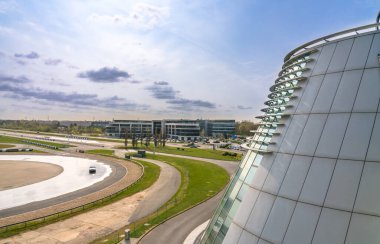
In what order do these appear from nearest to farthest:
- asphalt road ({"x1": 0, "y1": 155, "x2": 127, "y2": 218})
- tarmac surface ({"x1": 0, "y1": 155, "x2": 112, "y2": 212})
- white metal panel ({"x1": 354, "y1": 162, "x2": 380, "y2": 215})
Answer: white metal panel ({"x1": 354, "y1": 162, "x2": 380, "y2": 215})
asphalt road ({"x1": 0, "y1": 155, "x2": 127, "y2": 218})
tarmac surface ({"x1": 0, "y1": 155, "x2": 112, "y2": 212})

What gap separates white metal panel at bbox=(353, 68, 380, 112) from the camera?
9609 millimetres

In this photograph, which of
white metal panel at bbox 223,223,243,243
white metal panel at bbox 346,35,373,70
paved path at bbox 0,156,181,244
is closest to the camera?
white metal panel at bbox 346,35,373,70

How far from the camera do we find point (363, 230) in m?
8.57

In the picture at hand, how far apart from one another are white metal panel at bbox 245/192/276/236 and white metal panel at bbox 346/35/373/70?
5577mm

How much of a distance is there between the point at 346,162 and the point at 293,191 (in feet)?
6.45

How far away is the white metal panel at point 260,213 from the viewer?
10.7 metres

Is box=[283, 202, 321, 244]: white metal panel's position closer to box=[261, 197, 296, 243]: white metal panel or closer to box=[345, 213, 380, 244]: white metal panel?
box=[261, 197, 296, 243]: white metal panel

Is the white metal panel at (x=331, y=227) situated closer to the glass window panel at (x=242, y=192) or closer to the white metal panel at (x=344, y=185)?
the white metal panel at (x=344, y=185)

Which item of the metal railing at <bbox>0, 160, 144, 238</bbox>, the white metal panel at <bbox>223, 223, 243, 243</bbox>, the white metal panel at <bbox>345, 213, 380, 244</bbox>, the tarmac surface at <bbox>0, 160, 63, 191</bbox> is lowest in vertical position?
the tarmac surface at <bbox>0, 160, 63, 191</bbox>

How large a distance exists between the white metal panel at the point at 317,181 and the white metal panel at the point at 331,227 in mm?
432

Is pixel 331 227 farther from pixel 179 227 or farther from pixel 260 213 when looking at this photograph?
pixel 179 227

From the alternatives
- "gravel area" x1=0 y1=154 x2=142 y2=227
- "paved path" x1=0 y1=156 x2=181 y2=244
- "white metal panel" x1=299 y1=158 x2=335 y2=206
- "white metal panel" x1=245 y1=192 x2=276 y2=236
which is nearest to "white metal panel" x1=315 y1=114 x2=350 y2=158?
"white metal panel" x1=299 y1=158 x2=335 y2=206

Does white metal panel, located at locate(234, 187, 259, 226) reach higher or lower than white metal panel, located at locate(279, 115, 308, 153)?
lower

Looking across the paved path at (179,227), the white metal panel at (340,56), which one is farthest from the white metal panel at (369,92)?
the paved path at (179,227)
